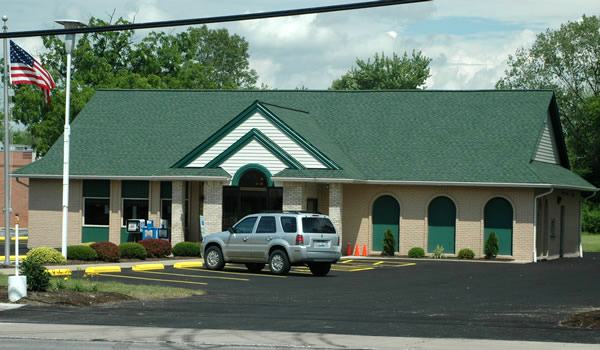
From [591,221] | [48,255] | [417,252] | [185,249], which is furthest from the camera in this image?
[591,221]

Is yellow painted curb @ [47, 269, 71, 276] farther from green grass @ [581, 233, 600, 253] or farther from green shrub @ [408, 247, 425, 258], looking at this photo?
green grass @ [581, 233, 600, 253]

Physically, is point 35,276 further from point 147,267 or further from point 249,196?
point 249,196

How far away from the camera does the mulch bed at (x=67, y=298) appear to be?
63.8ft

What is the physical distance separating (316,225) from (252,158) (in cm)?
1199

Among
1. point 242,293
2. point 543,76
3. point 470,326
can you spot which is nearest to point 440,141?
point 242,293

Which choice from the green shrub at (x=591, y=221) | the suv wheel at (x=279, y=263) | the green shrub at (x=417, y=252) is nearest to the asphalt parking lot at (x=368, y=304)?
the suv wheel at (x=279, y=263)

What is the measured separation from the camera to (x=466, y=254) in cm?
4103

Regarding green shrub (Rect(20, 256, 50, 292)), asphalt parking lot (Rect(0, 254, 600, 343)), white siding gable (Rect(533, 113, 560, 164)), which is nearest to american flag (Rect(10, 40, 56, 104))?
asphalt parking lot (Rect(0, 254, 600, 343))

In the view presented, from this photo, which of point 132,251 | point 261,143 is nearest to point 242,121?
point 261,143

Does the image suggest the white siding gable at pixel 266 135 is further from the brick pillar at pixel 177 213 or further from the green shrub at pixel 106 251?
the green shrub at pixel 106 251

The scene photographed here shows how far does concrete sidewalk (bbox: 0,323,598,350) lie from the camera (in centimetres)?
1420

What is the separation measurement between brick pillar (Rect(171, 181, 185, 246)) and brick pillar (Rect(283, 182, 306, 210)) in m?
4.87

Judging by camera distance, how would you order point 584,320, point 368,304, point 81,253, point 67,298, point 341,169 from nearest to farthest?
point 584,320
point 67,298
point 368,304
point 81,253
point 341,169

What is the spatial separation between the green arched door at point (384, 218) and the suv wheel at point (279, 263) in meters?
13.9
